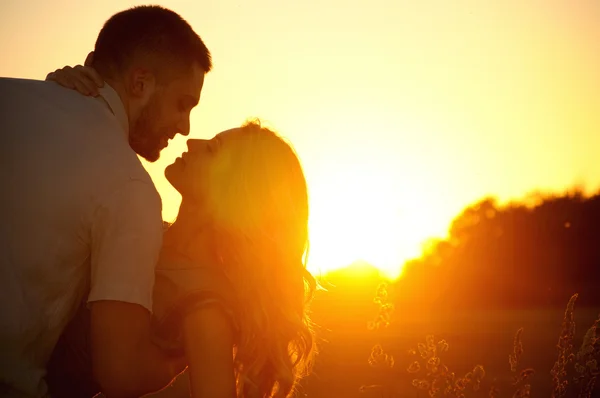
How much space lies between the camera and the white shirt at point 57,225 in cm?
321

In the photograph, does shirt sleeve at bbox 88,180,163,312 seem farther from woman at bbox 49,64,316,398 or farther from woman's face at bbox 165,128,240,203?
woman's face at bbox 165,128,240,203

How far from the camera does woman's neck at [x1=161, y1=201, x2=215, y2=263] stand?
13.7 feet

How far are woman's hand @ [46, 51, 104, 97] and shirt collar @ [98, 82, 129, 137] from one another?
0.13 feet

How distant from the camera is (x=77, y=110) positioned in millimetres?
3455

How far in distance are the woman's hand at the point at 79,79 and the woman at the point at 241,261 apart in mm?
11

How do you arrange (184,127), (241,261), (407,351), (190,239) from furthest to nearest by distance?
(407,351) → (184,127) → (190,239) → (241,261)

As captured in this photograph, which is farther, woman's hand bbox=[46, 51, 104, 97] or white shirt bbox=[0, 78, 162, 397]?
woman's hand bbox=[46, 51, 104, 97]

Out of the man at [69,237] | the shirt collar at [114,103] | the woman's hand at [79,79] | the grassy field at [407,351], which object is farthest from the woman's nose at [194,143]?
the grassy field at [407,351]

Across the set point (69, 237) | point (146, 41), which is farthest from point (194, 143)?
point (69, 237)

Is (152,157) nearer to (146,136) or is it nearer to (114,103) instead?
(146,136)

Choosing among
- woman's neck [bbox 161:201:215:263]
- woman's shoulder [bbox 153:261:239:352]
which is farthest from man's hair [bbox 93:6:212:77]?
woman's shoulder [bbox 153:261:239:352]

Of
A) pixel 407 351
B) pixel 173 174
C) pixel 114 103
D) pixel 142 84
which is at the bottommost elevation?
pixel 407 351

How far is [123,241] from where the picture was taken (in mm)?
3246

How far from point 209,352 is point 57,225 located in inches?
38.2
